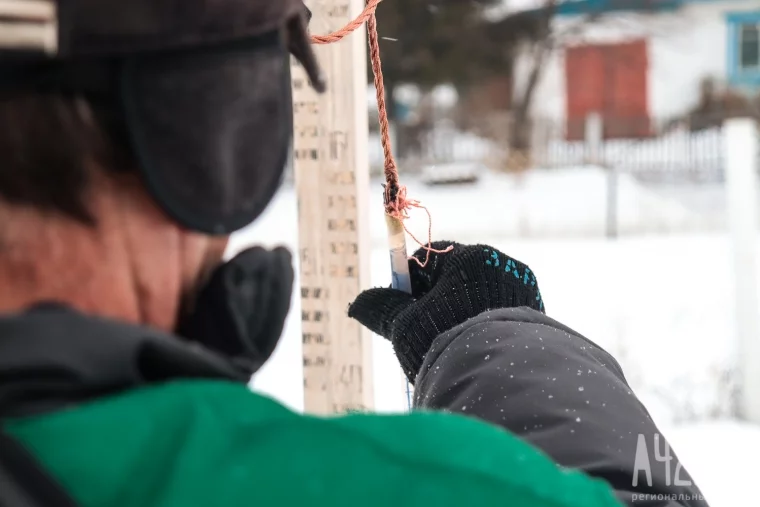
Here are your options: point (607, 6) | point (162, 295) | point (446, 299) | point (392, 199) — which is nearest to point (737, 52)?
point (607, 6)

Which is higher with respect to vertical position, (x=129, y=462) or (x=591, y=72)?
(x=591, y=72)

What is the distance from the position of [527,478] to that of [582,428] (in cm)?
29

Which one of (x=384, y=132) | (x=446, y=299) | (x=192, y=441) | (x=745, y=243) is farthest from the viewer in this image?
(x=745, y=243)

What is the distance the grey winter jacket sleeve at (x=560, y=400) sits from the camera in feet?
2.67

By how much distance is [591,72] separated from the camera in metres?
15.7

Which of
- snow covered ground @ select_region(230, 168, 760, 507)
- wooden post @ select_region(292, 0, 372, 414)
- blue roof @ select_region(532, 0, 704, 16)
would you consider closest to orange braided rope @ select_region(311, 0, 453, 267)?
snow covered ground @ select_region(230, 168, 760, 507)

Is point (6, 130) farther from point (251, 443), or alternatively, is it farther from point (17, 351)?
point (251, 443)

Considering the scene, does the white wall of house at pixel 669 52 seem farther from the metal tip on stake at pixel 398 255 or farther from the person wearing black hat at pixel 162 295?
the person wearing black hat at pixel 162 295

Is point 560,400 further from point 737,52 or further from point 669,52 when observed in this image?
point 737,52

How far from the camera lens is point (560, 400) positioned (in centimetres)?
87

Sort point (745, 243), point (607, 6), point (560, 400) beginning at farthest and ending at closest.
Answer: point (607, 6)
point (745, 243)
point (560, 400)

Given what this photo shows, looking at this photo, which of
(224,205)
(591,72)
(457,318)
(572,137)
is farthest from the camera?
(591,72)

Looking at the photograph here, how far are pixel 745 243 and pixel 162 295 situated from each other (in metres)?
3.42

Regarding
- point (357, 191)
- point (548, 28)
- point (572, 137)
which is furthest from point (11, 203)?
point (572, 137)
